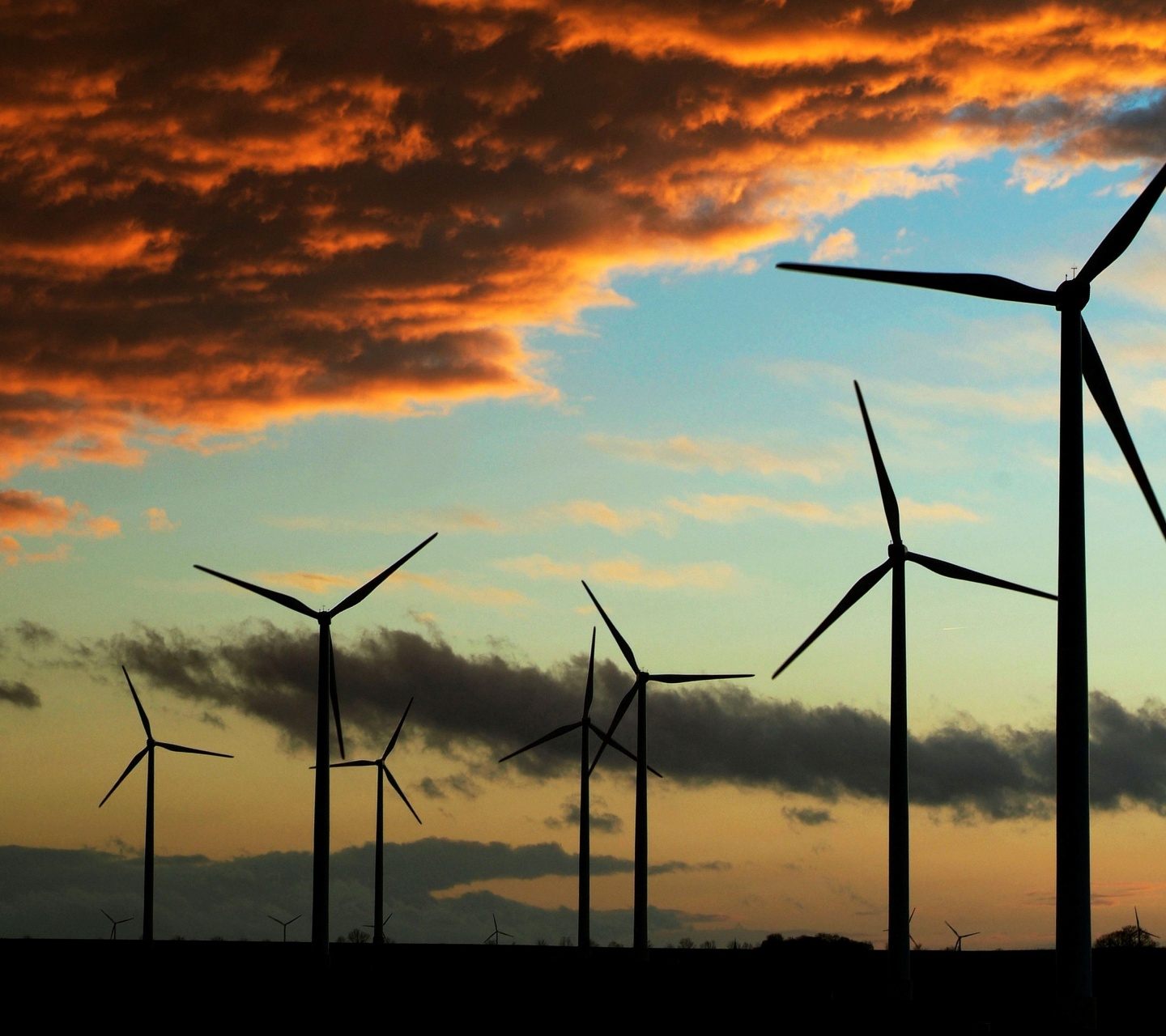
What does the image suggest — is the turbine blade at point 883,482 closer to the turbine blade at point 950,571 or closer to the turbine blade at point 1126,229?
the turbine blade at point 950,571

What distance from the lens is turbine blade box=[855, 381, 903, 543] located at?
236 ft

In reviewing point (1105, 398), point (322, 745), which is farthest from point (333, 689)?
point (1105, 398)

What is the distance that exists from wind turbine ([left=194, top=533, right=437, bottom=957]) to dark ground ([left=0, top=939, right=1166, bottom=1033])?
10.0 feet

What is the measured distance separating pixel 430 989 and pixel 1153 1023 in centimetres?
3776

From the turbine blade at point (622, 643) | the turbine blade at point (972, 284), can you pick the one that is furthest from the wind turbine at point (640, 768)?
the turbine blade at point (972, 284)

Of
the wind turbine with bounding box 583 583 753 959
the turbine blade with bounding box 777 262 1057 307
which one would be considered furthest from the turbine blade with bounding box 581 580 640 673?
the turbine blade with bounding box 777 262 1057 307

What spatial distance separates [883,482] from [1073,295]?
25.0m

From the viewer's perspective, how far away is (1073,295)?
4859cm

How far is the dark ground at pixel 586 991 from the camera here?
6359cm

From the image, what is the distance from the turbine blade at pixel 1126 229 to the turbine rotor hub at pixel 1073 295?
1138mm

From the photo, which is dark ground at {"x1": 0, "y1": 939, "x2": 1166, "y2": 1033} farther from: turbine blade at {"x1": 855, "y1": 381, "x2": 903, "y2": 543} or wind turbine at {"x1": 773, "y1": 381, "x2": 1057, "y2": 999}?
turbine blade at {"x1": 855, "y1": 381, "x2": 903, "y2": 543}

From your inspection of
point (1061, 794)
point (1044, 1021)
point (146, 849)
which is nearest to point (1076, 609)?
point (1061, 794)

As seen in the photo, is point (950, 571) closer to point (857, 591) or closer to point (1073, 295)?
point (857, 591)

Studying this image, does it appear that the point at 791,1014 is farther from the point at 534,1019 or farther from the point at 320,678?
the point at 320,678
